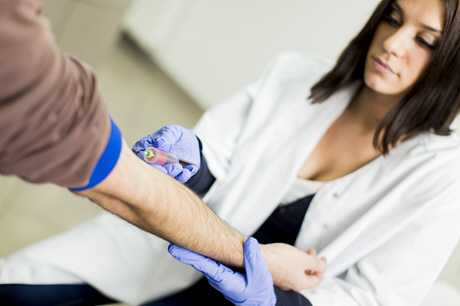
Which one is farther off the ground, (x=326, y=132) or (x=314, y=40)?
(x=314, y=40)

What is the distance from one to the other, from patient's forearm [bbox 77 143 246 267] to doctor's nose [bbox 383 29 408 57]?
0.59 meters

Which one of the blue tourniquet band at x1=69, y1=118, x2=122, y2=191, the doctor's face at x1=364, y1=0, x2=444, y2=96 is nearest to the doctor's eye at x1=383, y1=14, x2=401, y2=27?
the doctor's face at x1=364, y1=0, x2=444, y2=96

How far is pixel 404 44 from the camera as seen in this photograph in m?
0.86

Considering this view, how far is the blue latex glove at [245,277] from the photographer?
0.65 meters

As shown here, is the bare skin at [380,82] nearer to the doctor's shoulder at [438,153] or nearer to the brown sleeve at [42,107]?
the doctor's shoulder at [438,153]

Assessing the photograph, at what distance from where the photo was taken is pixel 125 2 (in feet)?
6.79

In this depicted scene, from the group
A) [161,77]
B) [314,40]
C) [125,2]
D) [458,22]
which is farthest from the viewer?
[161,77]

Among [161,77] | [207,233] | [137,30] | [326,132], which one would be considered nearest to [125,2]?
[137,30]

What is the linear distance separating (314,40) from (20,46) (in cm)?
160

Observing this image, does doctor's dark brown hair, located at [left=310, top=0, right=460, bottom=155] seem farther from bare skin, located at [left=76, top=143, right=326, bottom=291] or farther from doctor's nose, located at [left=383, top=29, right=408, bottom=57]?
bare skin, located at [left=76, top=143, right=326, bottom=291]

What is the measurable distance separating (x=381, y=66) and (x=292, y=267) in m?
0.55

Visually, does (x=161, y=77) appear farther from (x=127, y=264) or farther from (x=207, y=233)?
(x=207, y=233)

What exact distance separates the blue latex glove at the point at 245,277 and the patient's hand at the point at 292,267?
0.18 feet

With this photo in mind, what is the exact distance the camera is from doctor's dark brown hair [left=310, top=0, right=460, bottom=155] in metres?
0.83
